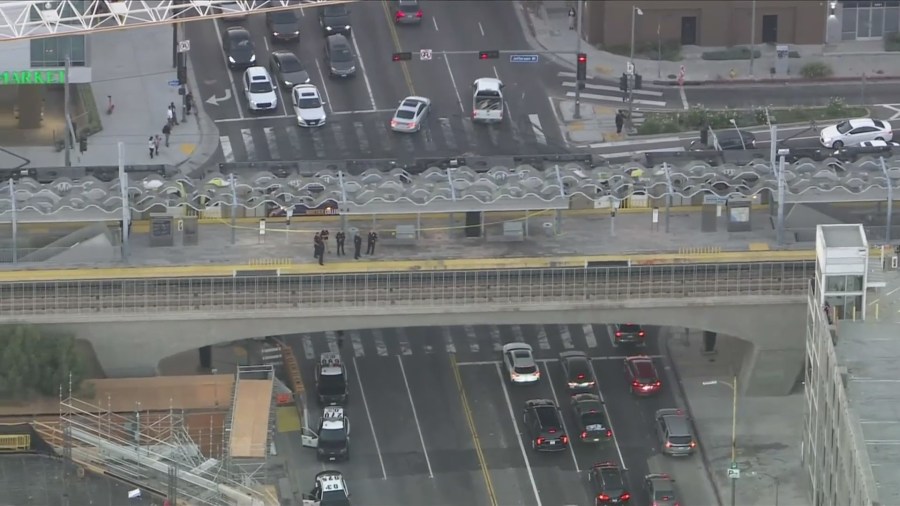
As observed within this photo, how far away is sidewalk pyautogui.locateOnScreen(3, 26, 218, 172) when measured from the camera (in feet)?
519

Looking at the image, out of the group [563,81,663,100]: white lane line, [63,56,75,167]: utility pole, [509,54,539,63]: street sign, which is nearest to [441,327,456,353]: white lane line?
→ [63,56,75,167]: utility pole

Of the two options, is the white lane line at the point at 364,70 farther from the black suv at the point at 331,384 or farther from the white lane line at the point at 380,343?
the black suv at the point at 331,384

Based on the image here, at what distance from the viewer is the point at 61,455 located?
131 meters

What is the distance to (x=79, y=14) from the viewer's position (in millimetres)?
156750

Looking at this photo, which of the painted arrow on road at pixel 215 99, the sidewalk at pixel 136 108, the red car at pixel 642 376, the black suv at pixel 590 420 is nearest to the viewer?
the black suv at pixel 590 420

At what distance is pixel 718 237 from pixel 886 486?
28515mm

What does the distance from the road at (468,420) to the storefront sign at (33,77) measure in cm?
2376

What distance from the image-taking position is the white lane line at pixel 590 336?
144000 mm

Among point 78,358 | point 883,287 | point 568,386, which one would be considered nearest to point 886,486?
point 883,287

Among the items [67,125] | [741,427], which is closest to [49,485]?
[741,427]

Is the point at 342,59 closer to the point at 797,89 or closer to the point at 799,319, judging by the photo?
the point at 797,89

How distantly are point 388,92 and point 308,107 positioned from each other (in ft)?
17.7

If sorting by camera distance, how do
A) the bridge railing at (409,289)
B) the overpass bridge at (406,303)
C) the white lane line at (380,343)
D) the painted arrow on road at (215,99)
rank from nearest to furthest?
the bridge railing at (409,289), the overpass bridge at (406,303), the white lane line at (380,343), the painted arrow on road at (215,99)

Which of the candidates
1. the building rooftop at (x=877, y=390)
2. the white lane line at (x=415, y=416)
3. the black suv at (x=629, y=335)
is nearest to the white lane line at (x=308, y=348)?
the white lane line at (x=415, y=416)
